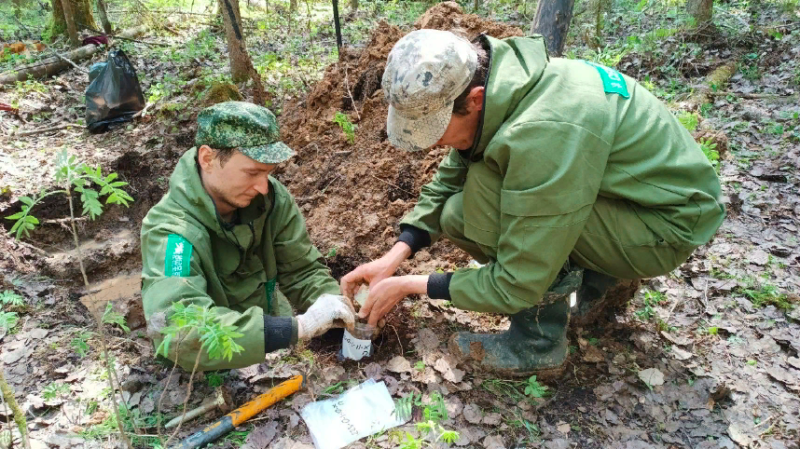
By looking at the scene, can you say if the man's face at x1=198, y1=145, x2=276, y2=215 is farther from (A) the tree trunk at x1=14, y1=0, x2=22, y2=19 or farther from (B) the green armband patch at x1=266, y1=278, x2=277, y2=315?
(A) the tree trunk at x1=14, y1=0, x2=22, y2=19

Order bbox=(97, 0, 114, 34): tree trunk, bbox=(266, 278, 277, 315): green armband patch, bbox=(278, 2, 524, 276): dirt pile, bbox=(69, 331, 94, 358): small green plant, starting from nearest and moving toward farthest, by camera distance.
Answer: bbox=(69, 331, 94, 358): small green plant < bbox=(266, 278, 277, 315): green armband patch < bbox=(278, 2, 524, 276): dirt pile < bbox=(97, 0, 114, 34): tree trunk

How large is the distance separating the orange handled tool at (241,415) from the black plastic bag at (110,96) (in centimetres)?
463

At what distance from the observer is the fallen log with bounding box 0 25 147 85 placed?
6.75 m

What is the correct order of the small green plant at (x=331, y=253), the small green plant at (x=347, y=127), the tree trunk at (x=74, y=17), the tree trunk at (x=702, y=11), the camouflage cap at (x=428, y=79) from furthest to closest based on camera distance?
the tree trunk at (x=74, y=17)
the tree trunk at (x=702, y=11)
the small green plant at (x=347, y=127)
the small green plant at (x=331, y=253)
the camouflage cap at (x=428, y=79)

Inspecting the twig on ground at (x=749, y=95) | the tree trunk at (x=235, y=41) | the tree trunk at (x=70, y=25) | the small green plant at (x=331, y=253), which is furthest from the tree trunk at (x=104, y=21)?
the twig on ground at (x=749, y=95)

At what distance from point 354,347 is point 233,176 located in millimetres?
1077

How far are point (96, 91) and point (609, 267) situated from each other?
229 inches

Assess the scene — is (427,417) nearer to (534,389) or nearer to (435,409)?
(435,409)

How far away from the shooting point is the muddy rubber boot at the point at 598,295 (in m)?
2.69

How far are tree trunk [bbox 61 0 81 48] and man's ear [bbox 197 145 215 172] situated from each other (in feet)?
24.7

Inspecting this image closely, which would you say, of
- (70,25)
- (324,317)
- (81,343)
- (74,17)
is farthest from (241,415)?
(74,17)

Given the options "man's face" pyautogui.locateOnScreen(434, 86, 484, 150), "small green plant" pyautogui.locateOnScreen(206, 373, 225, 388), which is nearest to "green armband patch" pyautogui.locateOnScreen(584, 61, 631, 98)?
"man's face" pyautogui.locateOnScreen(434, 86, 484, 150)

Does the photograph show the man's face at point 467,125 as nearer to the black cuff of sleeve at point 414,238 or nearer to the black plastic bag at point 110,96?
the black cuff of sleeve at point 414,238

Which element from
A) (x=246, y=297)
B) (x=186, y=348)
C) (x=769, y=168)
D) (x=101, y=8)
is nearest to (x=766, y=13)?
(x=769, y=168)
